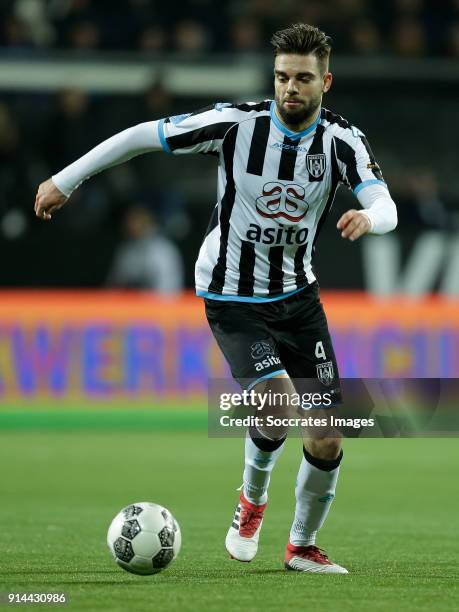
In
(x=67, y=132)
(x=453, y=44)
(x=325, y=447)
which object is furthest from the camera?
(x=453, y=44)

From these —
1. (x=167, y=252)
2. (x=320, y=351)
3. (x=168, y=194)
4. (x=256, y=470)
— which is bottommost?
(x=256, y=470)

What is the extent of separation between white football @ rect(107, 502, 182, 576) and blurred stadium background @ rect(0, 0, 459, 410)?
291 inches

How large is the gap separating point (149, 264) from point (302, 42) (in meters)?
8.46

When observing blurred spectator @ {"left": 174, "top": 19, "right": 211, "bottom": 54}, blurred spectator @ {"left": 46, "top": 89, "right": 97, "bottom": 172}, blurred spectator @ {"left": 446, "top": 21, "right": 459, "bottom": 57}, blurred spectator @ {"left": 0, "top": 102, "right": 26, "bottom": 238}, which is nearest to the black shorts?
blurred spectator @ {"left": 0, "top": 102, "right": 26, "bottom": 238}

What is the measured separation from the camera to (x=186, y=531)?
7.78m

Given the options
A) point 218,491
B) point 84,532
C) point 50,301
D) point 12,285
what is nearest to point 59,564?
point 84,532

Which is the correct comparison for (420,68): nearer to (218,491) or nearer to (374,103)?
(374,103)

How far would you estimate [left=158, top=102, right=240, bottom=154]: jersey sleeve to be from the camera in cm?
629

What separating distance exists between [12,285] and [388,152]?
14.6 feet

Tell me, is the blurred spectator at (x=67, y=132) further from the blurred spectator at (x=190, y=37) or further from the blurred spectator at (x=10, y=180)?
the blurred spectator at (x=190, y=37)

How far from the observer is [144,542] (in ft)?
19.1

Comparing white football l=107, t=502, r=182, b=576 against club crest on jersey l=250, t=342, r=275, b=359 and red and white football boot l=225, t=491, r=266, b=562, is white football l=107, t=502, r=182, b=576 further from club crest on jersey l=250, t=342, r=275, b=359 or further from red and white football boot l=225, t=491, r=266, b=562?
club crest on jersey l=250, t=342, r=275, b=359

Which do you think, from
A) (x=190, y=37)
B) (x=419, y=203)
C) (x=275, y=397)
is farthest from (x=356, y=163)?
(x=190, y=37)

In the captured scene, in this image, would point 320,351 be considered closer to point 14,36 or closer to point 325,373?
point 325,373
